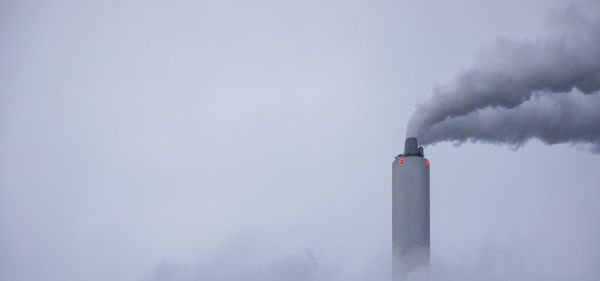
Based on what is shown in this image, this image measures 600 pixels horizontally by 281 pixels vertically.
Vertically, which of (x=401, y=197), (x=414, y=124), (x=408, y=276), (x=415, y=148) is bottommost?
(x=408, y=276)

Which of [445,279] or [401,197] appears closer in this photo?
[401,197]

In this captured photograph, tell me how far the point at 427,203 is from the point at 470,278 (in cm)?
740

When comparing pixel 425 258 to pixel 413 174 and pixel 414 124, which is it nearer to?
pixel 413 174

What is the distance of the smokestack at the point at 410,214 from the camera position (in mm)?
23000

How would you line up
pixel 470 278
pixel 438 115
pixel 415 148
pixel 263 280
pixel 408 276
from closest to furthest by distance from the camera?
pixel 408 276 → pixel 415 148 → pixel 438 115 → pixel 470 278 → pixel 263 280

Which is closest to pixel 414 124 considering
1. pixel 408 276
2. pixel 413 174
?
pixel 413 174

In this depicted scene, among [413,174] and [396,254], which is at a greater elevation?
[413,174]

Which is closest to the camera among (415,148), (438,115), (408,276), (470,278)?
(408,276)

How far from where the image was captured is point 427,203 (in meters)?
23.7

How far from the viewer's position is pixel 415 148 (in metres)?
24.5

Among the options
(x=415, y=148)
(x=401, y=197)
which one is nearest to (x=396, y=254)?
→ (x=401, y=197)

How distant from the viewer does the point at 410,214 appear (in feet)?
76.6

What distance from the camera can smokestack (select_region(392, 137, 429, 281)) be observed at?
75.5 feet

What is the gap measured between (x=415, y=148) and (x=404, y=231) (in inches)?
155
